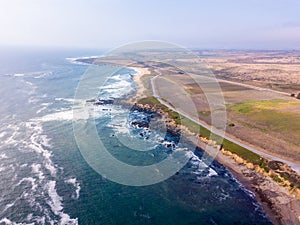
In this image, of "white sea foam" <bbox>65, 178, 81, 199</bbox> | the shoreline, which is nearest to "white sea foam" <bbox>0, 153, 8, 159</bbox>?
"white sea foam" <bbox>65, 178, 81, 199</bbox>

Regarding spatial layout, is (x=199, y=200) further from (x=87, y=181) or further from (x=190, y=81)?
(x=190, y=81)

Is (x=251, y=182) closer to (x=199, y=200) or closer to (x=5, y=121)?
(x=199, y=200)

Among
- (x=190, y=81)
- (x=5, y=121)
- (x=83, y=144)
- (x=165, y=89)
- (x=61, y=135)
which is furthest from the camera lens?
(x=190, y=81)

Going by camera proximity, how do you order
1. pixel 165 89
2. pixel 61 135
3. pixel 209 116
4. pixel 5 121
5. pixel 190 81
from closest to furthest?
1. pixel 61 135
2. pixel 5 121
3. pixel 209 116
4. pixel 165 89
5. pixel 190 81

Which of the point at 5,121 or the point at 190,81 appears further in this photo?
the point at 190,81

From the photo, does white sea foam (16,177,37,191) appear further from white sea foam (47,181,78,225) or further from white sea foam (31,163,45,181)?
white sea foam (47,181,78,225)

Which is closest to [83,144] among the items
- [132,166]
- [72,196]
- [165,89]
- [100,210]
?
[132,166]

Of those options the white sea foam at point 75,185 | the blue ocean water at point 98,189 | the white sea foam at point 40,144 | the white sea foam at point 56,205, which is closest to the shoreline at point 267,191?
the blue ocean water at point 98,189

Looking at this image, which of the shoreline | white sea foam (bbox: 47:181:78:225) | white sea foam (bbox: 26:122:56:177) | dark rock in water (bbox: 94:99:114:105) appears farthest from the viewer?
dark rock in water (bbox: 94:99:114:105)

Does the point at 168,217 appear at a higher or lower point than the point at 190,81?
higher
